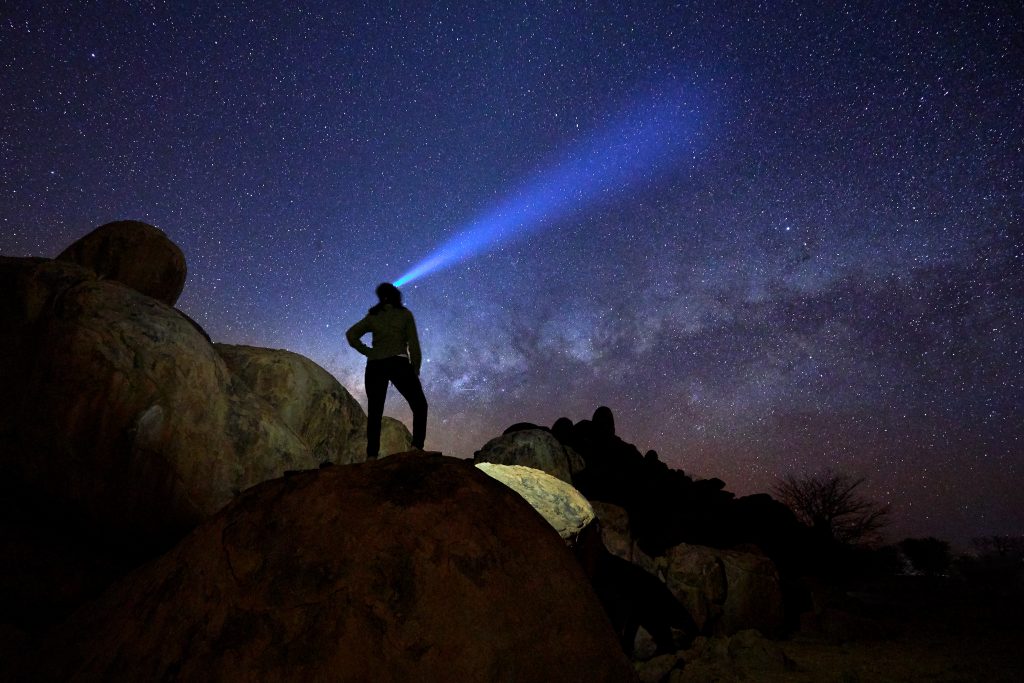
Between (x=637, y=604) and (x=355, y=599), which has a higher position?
(x=355, y=599)

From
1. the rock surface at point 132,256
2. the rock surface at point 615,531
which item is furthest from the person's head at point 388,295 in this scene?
the rock surface at point 615,531

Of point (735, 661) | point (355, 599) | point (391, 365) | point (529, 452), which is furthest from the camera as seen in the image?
point (529, 452)

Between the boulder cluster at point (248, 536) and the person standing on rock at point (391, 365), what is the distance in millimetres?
1056

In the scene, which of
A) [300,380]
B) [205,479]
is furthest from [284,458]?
[300,380]

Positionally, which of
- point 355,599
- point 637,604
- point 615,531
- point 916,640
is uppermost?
point 615,531

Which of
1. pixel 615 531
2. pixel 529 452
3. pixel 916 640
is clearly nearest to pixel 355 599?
pixel 615 531

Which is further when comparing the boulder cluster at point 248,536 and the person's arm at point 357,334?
the person's arm at point 357,334

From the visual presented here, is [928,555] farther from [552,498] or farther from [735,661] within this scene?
[552,498]

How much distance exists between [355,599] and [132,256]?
7.02m

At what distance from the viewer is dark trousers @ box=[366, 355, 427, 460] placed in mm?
5699

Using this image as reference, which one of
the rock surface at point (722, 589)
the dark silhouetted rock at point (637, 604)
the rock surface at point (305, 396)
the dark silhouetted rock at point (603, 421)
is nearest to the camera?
the rock surface at point (305, 396)

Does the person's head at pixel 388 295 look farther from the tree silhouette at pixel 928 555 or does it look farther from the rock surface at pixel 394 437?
the tree silhouette at pixel 928 555

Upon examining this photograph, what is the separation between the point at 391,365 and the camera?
573cm

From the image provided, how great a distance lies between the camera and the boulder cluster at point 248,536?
215 cm
